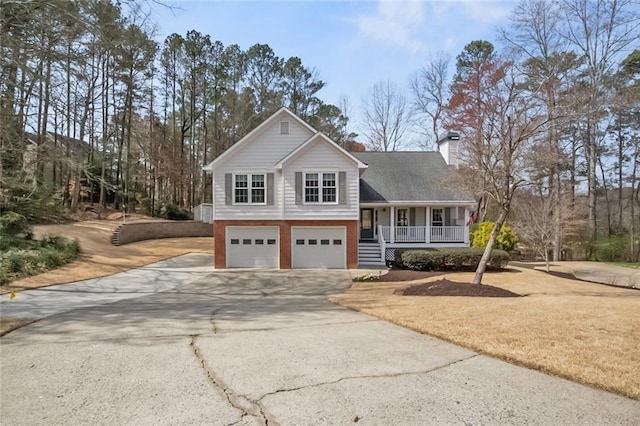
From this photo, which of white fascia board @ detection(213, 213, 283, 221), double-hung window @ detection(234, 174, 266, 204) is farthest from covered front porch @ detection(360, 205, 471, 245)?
double-hung window @ detection(234, 174, 266, 204)

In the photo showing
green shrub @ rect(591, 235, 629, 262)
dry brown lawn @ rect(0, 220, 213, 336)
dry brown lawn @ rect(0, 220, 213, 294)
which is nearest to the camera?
dry brown lawn @ rect(0, 220, 213, 336)

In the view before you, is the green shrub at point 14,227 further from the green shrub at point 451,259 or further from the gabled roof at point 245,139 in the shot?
the green shrub at point 451,259

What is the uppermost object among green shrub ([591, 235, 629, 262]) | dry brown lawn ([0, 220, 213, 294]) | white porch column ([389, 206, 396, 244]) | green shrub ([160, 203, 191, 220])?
green shrub ([160, 203, 191, 220])

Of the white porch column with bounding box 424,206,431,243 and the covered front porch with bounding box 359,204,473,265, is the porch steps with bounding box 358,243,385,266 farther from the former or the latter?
the white porch column with bounding box 424,206,431,243

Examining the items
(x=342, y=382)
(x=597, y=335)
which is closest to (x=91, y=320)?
(x=342, y=382)

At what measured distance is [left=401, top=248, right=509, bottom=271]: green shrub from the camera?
17.9m

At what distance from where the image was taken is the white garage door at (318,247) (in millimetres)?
19297

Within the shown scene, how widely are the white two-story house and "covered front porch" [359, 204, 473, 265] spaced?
0.08 meters

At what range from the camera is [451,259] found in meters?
18.0

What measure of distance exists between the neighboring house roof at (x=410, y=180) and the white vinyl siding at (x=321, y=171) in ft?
6.80

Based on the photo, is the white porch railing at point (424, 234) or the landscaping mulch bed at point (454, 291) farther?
the white porch railing at point (424, 234)

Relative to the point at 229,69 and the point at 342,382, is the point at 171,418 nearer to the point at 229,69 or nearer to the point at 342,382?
the point at 342,382

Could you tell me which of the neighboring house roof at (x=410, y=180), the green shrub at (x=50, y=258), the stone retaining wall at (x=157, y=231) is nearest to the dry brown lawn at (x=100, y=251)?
the green shrub at (x=50, y=258)

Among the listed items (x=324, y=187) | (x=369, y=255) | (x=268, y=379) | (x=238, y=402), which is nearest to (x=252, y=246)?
(x=324, y=187)
